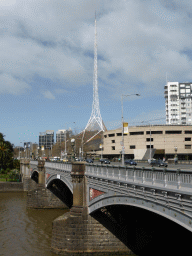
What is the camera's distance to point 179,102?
154 m

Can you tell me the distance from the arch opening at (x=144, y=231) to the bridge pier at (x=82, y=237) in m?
0.57

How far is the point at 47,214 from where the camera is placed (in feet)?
145

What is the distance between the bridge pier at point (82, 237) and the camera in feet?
77.5

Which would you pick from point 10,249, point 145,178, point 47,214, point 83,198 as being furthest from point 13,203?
point 145,178

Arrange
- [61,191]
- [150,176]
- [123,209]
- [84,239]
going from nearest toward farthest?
1. [150,176]
2. [84,239]
3. [123,209]
4. [61,191]

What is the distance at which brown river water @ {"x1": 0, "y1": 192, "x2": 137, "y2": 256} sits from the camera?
1075 inches

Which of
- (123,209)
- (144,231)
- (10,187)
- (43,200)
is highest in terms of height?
(123,209)

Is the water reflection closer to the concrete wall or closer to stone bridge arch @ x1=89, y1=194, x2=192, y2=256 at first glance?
the concrete wall

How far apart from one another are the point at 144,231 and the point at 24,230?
54.2 feet

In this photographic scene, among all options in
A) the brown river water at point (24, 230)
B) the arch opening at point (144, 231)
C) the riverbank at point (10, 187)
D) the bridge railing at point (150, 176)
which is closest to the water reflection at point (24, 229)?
the brown river water at point (24, 230)

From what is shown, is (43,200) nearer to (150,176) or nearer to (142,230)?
(142,230)

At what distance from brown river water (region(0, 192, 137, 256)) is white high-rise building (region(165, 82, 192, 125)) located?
379 ft

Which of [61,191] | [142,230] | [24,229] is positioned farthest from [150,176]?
[61,191]

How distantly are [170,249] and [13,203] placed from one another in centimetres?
3785
